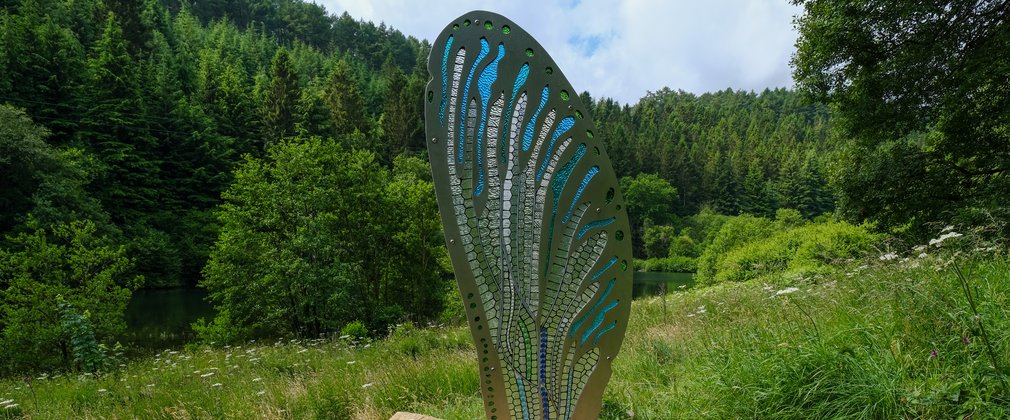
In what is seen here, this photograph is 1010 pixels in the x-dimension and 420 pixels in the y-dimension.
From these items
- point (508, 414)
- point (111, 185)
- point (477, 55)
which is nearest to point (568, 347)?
point (508, 414)

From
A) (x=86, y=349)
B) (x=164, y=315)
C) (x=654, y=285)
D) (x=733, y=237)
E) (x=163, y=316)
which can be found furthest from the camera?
(x=654, y=285)

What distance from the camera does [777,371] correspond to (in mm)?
2881

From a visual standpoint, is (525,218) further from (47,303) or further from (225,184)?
(225,184)

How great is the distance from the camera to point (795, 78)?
30.3 feet

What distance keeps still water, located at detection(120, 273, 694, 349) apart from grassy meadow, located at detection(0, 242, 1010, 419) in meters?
12.9

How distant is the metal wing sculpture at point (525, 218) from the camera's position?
7.50ft

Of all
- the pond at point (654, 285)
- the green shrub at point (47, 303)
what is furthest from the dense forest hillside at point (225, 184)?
the pond at point (654, 285)

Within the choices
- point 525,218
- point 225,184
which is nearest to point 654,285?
point 525,218

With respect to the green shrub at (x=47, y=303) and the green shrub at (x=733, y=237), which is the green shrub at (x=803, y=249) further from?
the green shrub at (x=47, y=303)

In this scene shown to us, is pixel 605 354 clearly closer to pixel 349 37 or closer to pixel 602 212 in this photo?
pixel 602 212

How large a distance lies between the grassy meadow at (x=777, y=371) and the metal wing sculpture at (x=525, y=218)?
3.60ft

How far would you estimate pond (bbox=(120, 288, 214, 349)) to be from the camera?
19547 mm

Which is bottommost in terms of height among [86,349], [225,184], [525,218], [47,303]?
[86,349]

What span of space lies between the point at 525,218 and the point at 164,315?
93.7 ft
